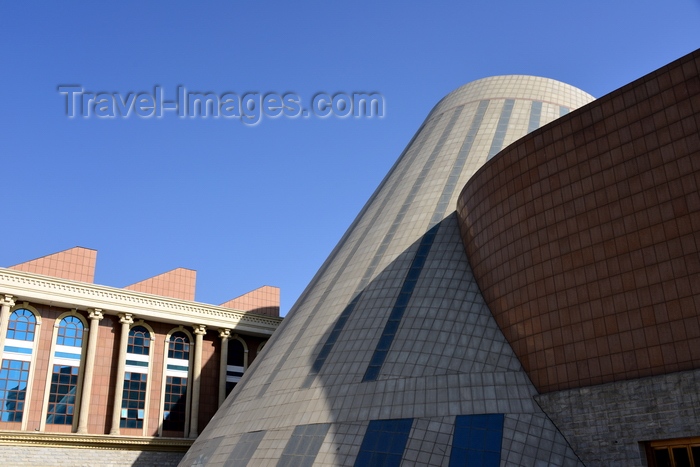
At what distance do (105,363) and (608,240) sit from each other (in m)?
32.6

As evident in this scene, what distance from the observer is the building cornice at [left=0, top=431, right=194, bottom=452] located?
1377 inches

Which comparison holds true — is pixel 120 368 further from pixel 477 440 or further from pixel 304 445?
pixel 477 440

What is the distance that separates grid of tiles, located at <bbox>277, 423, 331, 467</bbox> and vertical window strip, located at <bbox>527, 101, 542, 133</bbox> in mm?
18794

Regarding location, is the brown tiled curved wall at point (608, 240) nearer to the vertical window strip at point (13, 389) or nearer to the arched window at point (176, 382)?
the arched window at point (176, 382)

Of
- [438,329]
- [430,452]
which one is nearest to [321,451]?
[430,452]

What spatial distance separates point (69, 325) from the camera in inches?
1567

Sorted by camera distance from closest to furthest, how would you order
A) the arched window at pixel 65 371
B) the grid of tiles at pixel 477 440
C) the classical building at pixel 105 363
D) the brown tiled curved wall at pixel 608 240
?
the brown tiled curved wall at pixel 608 240 < the grid of tiles at pixel 477 440 < the classical building at pixel 105 363 < the arched window at pixel 65 371

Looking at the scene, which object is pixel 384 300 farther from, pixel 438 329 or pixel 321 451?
pixel 321 451

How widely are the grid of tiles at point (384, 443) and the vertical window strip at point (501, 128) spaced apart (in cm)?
1530

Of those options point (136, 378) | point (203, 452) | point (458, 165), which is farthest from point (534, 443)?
point (136, 378)

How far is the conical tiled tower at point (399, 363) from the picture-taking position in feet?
61.0

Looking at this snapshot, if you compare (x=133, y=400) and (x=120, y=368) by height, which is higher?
(x=120, y=368)

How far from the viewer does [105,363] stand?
40438 millimetres

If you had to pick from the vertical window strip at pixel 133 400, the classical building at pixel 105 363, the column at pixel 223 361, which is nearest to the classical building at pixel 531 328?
the classical building at pixel 105 363
